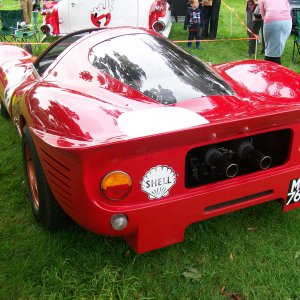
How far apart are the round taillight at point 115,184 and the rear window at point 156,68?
609mm

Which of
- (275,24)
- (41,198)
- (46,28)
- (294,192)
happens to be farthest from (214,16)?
(41,198)

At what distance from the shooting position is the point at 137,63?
8.52ft

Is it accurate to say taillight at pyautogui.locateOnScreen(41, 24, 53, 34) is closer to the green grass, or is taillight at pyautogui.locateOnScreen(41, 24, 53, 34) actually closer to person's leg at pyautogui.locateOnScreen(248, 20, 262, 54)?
person's leg at pyautogui.locateOnScreen(248, 20, 262, 54)

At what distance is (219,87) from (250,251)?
104 centimetres

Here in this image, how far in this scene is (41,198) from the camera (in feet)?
7.89

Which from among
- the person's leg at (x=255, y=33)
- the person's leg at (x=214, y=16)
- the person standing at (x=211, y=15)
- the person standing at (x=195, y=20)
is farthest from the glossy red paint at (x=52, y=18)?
the person's leg at (x=255, y=33)

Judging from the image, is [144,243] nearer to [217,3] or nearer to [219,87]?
[219,87]

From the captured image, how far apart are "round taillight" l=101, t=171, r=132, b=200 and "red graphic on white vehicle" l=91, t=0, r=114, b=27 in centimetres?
667

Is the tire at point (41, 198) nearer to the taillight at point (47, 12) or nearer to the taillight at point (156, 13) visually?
the taillight at point (156, 13)

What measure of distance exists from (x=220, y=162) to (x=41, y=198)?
110 cm

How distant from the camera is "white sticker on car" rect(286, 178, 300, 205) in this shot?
2377mm

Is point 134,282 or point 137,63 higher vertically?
point 137,63

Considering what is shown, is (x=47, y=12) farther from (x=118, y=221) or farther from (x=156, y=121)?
(x=118, y=221)

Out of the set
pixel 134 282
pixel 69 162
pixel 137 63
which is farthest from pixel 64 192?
pixel 137 63
